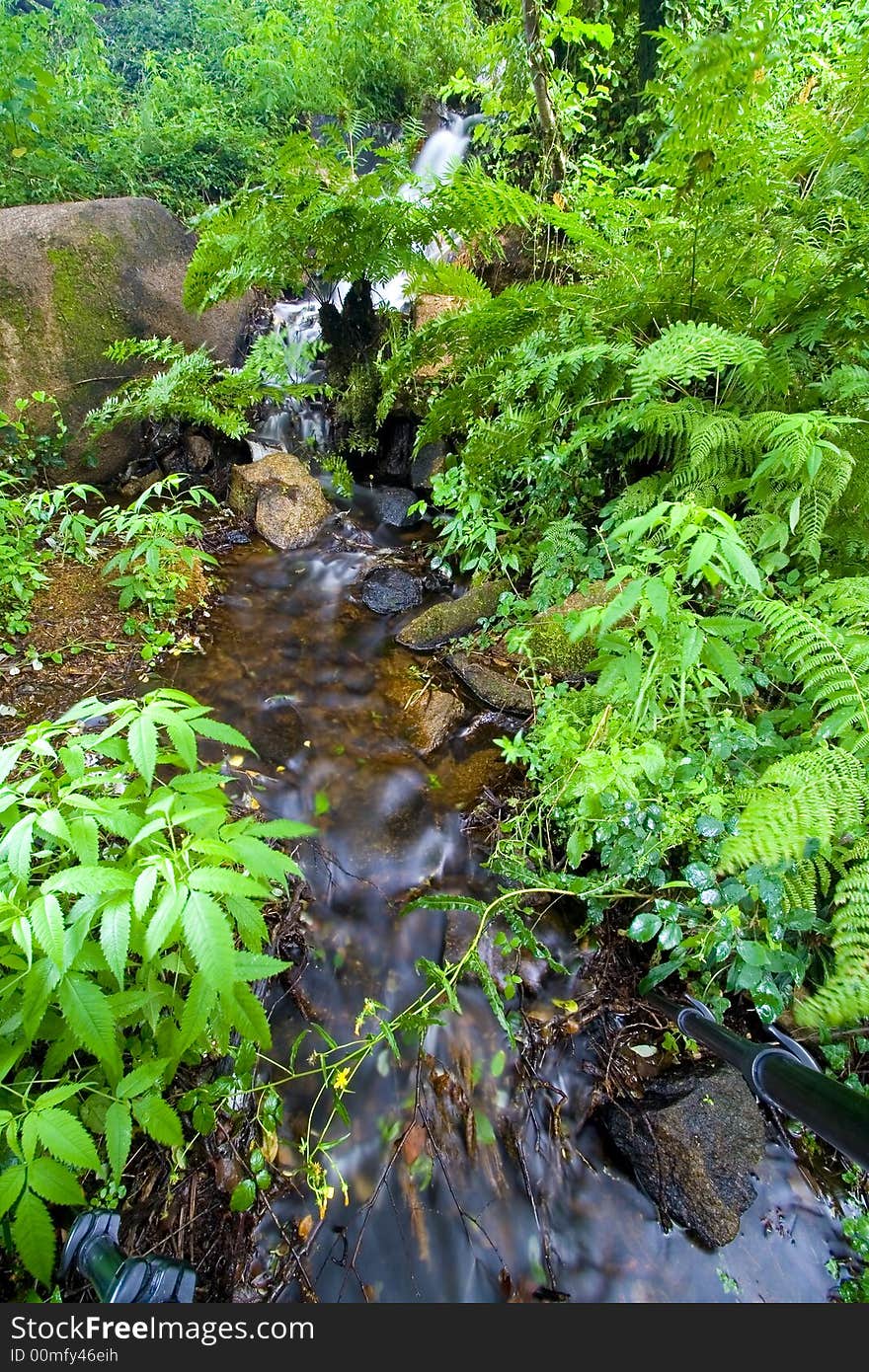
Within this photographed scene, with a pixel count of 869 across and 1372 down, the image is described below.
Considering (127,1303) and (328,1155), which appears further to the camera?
(328,1155)

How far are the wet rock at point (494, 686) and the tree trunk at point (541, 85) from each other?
11.5 ft

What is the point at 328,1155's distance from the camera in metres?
1.79

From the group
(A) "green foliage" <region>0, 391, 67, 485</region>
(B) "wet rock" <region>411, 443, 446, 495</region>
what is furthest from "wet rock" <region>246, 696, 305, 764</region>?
(A) "green foliage" <region>0, 391, 67, 485</region>

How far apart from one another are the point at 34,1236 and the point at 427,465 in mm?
4595

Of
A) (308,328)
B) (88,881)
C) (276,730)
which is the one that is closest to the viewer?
(88,881)

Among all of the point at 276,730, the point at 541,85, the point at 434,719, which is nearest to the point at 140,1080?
the point at 276,730

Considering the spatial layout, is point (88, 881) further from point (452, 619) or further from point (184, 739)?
point (452, 619)

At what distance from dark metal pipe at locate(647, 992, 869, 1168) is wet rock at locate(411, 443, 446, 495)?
13.0 ft

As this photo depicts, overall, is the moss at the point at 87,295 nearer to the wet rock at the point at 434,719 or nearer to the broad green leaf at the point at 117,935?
the wet rock at the point at 434,719

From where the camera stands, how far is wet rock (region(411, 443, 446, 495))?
4652mm

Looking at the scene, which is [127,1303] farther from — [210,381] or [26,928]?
[210,381]

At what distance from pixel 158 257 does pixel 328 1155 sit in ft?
21.6

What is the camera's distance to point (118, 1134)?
4.44 ft

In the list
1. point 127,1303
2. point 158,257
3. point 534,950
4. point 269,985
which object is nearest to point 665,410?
point 534,950
